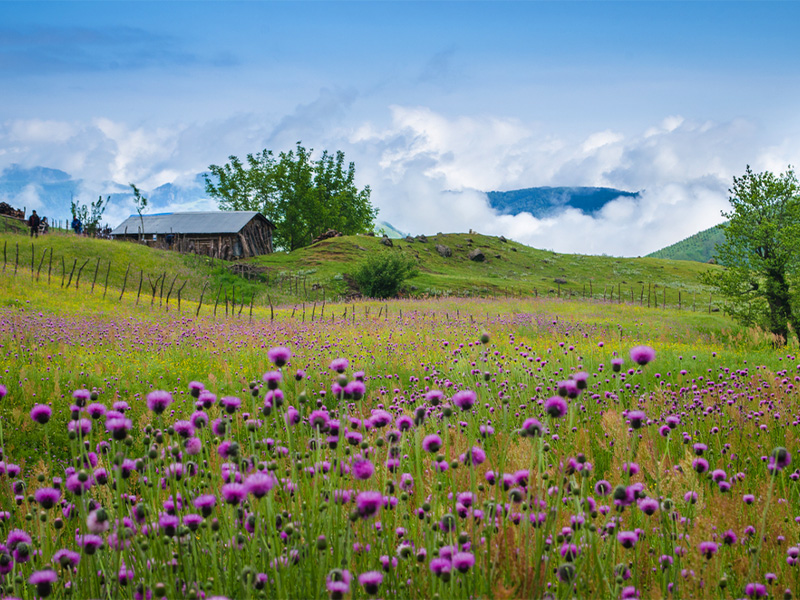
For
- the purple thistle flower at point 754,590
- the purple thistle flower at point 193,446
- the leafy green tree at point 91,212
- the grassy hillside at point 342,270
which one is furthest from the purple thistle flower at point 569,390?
the leafy green tree at point 91,212

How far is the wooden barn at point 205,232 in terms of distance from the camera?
166 ft

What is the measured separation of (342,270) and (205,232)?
17530mm

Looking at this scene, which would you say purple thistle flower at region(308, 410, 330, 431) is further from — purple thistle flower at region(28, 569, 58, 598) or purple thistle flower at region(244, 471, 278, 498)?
purple thistle flower at region(28, 569, 58, 598)

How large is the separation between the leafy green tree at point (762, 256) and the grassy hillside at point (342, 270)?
11.2 ft

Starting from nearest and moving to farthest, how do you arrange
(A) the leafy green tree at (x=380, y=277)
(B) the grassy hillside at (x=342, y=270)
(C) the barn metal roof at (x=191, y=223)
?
(B) the grassy hillside at (x=342, y=270), (A) the leafy green tree at (x=380, y=277), (C) the barn metal roof at (x=191, y=223)

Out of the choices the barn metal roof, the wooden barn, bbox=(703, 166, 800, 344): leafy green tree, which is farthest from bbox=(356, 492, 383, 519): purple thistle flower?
the barn metal roof

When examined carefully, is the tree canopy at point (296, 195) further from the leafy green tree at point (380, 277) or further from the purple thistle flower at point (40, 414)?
the purple thistle flower at point (40, 414)

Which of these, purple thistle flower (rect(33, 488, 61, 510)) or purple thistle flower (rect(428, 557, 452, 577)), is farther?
purple thistle flower (rect(33, 488, 61, 510))

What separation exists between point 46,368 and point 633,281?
57126 mm

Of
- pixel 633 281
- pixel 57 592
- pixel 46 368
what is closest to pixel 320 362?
pixel 46 368

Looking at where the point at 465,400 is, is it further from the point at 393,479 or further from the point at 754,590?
the point at 754,590

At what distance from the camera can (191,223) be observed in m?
53.0

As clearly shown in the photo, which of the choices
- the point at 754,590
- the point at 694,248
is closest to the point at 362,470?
the point at 754,590

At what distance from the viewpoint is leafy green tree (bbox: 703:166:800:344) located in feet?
53.2
